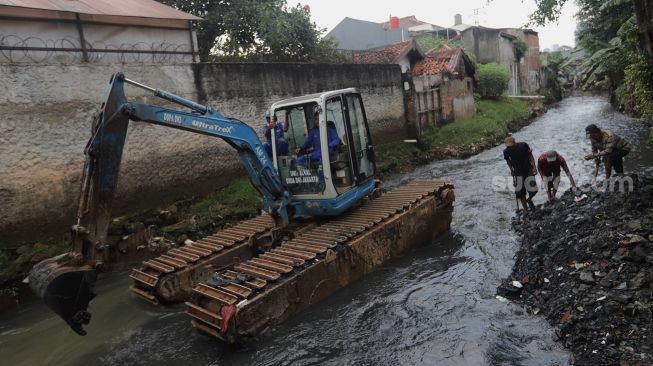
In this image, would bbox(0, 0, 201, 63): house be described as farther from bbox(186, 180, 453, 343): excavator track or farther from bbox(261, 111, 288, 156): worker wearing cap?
bbox(186, 180, 453, 343): excavator track

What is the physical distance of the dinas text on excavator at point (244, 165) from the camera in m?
4.16

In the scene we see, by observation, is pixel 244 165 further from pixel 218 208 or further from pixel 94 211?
pixel 218 208

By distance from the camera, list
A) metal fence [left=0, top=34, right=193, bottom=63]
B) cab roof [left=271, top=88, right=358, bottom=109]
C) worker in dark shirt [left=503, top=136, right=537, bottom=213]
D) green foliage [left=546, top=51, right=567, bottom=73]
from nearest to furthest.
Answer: cab roof [left=271, top=88, right=358, bottom=109], worker in dark shirt [left=503, top=136, right=537, bottom=213], metal fence [left=0, top=34, right=193, bottom=63], green foliage [left=546, top=51, right=567, bottom=73]

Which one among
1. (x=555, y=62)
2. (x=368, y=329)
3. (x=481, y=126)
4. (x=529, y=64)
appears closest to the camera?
(x=368, y=329)

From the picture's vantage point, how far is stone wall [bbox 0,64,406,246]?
7.74 metres

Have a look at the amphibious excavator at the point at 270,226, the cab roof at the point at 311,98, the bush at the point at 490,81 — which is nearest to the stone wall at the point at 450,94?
the bush at the point at 490,81

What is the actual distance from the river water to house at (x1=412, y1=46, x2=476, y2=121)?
11.1 m

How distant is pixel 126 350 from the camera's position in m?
5.30

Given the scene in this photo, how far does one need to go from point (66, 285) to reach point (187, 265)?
222cm

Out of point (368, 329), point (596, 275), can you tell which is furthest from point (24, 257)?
point (596, 275)

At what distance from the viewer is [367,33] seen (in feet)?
107

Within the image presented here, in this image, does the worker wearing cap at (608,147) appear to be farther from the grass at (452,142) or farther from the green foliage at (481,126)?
the green foliage at (481,126)

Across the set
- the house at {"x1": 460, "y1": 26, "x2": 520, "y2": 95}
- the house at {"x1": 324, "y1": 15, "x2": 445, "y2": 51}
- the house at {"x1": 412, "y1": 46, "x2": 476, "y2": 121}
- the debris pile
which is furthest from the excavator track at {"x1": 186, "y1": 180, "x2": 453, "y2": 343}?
the house at {"x1": 460, "y1": 26, "x2": 520, "y2": 95}

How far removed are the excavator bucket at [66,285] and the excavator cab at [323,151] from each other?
3.35 meters
